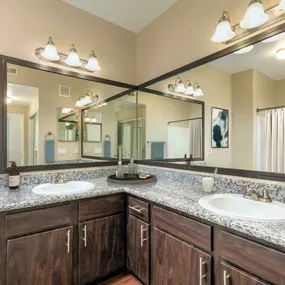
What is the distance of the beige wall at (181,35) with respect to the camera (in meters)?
1.70

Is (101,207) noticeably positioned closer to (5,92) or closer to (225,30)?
(5,92)

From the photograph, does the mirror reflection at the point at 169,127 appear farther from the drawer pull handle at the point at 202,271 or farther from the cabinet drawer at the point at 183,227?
the drawer pull handle at the point at 202,271

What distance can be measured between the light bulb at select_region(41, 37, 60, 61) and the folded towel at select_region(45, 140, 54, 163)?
0.80 m

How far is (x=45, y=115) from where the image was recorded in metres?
1.96

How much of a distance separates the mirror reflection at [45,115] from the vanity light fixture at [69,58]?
14 cm

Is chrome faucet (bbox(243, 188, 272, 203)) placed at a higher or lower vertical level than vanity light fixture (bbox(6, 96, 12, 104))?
lower

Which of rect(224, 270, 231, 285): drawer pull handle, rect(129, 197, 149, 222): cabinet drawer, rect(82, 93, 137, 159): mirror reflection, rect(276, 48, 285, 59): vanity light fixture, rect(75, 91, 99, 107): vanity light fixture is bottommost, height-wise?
rect(224, 270, 231, 285): drawer pull handle

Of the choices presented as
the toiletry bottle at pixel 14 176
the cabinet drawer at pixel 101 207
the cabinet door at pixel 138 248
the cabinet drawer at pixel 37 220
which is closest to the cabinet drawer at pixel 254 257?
the cabinet door at pixel 138 248

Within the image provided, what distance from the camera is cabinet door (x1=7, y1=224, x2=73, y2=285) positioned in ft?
4.28

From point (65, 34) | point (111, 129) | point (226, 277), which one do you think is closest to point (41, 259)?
point (226, 277)

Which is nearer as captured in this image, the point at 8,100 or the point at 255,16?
the point at 255,16

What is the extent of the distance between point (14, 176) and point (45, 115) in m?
0.64

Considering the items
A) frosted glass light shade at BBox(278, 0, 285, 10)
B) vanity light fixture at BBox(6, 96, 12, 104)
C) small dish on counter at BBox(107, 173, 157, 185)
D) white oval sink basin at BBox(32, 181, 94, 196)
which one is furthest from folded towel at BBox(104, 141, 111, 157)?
frosted glass light shade at BBox(278, 0, 285, 10)

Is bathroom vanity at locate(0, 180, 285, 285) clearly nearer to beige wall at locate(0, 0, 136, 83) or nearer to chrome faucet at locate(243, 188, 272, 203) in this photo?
chrome faucet at locate(243, 188, 272, 203)
